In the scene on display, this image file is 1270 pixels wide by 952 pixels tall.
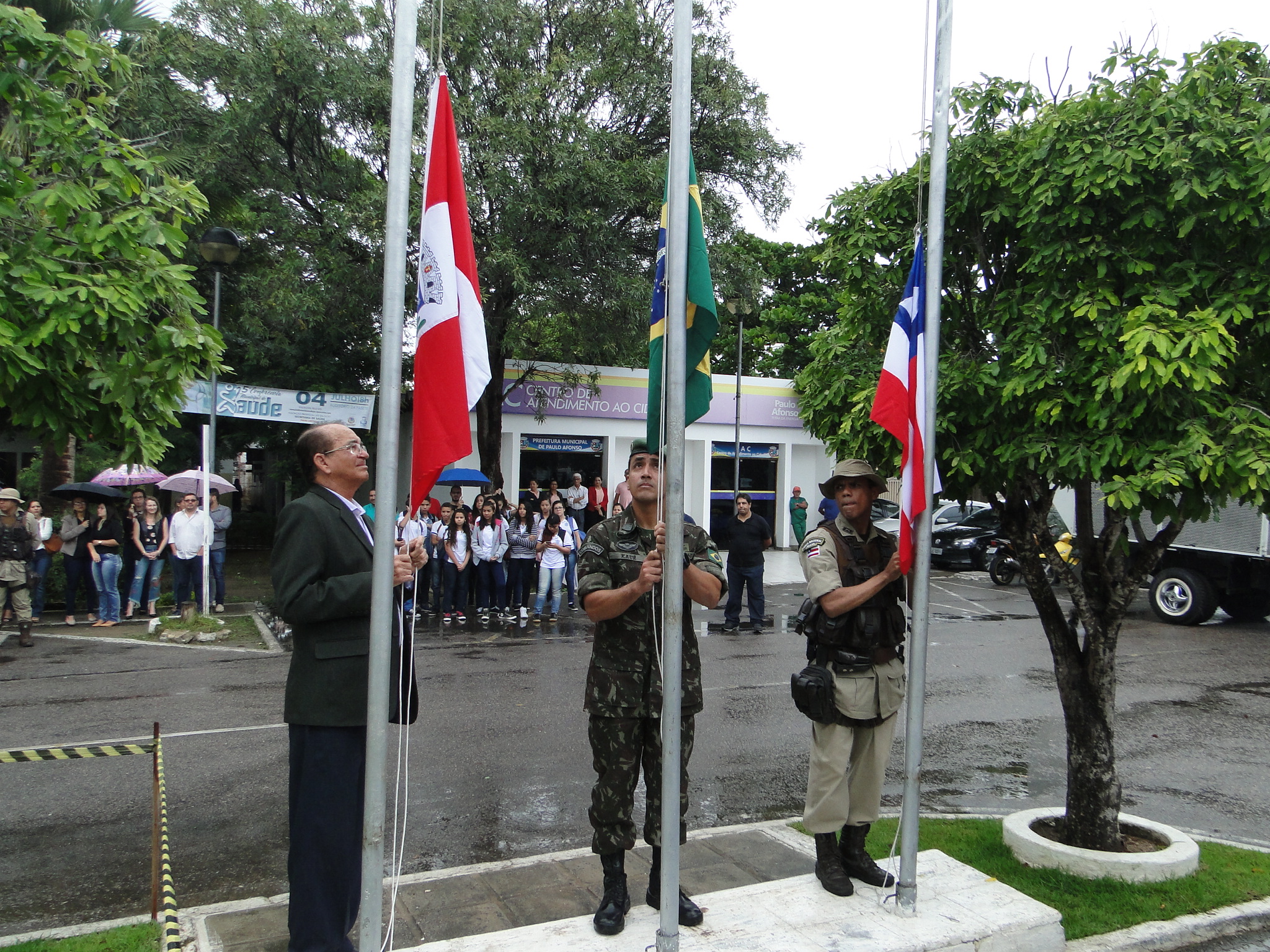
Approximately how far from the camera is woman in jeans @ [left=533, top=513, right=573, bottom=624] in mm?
14180

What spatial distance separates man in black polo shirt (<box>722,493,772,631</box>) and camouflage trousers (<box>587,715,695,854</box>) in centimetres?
922

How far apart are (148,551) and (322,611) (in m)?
11.7

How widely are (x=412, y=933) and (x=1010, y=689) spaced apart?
7763 mm

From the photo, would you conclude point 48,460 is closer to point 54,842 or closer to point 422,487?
point 54,842

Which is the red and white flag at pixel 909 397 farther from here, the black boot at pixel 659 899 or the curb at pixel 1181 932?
the curb at pixel 1181 932

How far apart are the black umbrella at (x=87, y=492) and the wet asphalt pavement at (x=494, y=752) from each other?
2330 mm

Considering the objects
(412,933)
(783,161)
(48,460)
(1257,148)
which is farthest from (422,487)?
(783,161)

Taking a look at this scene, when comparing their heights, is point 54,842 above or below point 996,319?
below

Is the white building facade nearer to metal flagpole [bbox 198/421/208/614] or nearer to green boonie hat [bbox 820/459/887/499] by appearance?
metal flagpole [bbox 198/421/208/614]

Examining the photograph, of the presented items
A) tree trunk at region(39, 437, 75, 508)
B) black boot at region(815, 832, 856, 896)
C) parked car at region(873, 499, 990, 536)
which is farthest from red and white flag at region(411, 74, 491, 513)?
parked car at region(873, 499, 990, 536)

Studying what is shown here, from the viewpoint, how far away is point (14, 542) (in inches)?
469

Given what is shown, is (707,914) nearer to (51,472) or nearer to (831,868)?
(831,868)

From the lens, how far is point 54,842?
548 centimetres

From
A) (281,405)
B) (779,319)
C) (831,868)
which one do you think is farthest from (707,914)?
(779,319)
